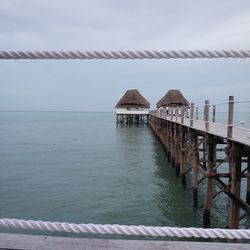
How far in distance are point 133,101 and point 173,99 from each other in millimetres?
7685

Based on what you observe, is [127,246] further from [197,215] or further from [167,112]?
[167,112]

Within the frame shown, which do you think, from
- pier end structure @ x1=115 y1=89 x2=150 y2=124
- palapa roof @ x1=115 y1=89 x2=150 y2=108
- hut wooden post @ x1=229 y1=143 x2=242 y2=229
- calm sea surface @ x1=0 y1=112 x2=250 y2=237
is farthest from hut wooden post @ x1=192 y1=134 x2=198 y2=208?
palapa roof @ x1=115 y1=89 x2=150 y2=108

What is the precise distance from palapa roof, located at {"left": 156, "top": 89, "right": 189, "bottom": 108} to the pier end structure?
3921mm

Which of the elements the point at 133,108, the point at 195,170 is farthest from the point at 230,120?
the point at 133,108

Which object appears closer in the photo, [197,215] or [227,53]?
[227,53]

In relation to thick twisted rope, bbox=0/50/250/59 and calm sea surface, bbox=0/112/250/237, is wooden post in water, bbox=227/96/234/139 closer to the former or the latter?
calm sea surface, bbox=0/112/250/237

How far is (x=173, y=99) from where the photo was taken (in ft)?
172

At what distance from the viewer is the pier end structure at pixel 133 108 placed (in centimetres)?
5716

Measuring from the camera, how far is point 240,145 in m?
7.13

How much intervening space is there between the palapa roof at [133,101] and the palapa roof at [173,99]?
385cm

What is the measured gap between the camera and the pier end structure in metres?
57.2

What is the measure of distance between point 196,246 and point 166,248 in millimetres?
149

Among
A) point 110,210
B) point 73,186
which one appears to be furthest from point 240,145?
point 73,186

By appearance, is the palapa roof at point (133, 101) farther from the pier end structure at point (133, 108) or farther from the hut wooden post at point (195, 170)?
the hut wooden post at point (195, 170)
